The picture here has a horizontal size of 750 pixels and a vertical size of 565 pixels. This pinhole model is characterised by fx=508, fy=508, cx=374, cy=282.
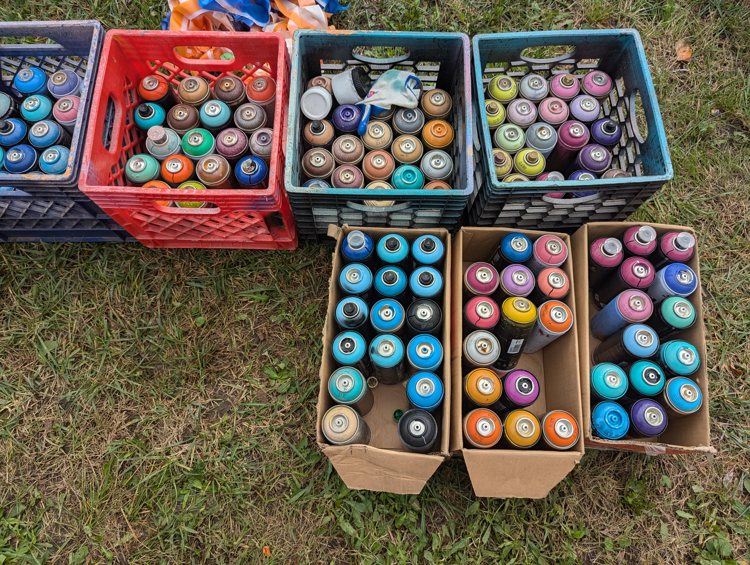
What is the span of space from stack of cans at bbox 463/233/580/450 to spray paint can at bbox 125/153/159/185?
188 cm

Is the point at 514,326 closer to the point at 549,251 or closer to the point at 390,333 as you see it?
the point at 549,251

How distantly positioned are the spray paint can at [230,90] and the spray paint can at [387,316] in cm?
159

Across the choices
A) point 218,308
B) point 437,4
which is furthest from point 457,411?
point 437,4

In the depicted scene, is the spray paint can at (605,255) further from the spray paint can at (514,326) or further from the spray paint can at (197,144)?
the spray paint can at (197,144)

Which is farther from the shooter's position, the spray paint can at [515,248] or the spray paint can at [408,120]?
the spray paint can at [408,120]

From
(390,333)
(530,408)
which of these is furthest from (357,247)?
(530,408)

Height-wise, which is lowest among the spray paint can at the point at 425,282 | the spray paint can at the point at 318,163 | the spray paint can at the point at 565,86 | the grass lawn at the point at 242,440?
the grass lawn at the point at 242,440

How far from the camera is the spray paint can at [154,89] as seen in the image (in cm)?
313

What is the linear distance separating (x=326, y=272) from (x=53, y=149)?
1708 millimetres

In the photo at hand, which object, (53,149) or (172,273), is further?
(172,273)

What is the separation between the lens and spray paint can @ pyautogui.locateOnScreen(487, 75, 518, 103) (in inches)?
120

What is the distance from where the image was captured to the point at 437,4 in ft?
13.4

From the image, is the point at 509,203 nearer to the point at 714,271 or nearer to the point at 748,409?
the point at 714,271

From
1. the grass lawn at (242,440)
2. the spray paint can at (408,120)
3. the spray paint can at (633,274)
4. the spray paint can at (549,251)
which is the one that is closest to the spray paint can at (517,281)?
the spray paint can at (549,251)
